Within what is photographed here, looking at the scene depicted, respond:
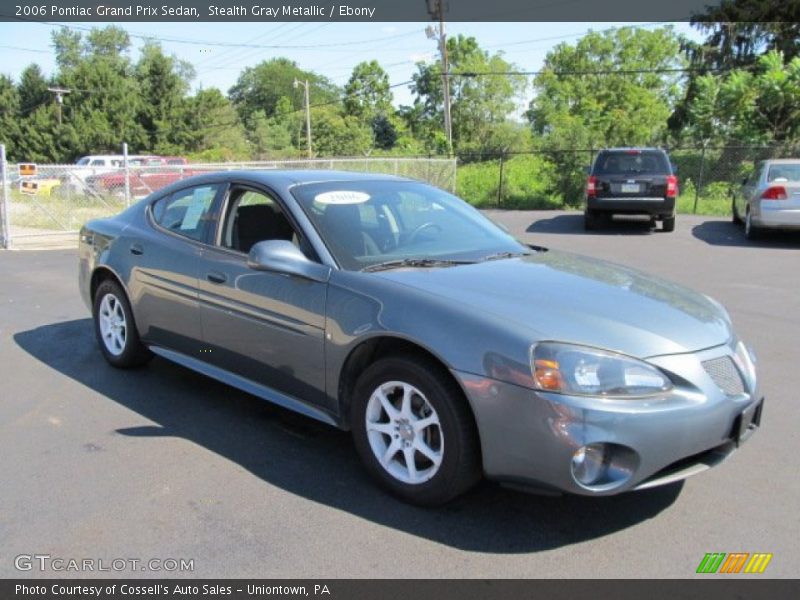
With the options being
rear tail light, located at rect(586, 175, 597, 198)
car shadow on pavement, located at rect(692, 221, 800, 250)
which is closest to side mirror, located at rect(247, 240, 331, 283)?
car shadow on pavement, located at rect(692, 221, 800, 250)

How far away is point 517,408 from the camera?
2.91 metres

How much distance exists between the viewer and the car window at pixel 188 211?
15.3 ft

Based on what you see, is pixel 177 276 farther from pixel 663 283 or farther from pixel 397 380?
pixel 663 283

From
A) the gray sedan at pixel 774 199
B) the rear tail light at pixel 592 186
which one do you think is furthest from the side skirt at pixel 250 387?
the rear tail light at pixel 592 186

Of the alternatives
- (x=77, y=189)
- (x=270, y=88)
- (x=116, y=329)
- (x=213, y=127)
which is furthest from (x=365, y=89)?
(x=116, y=329)

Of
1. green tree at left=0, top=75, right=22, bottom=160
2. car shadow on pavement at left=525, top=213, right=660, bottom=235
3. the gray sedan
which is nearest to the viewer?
the gray sedan

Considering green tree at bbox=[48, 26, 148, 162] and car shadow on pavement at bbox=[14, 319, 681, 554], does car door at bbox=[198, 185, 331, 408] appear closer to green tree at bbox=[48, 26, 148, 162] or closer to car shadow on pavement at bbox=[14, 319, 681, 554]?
car shadow on pavement at bbox=[14, 319, 681, 554]

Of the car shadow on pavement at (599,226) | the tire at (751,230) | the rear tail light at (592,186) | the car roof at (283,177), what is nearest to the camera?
the car roof at (283,177)

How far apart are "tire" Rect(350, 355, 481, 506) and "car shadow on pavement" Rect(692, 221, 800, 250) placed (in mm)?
11607

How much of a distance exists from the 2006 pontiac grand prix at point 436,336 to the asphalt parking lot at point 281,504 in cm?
29

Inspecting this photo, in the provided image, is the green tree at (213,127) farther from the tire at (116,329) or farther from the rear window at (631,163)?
the tire at (116,329)

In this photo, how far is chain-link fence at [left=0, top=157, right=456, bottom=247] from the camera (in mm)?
15430

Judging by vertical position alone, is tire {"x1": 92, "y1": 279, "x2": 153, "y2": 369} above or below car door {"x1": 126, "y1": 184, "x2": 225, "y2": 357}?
below

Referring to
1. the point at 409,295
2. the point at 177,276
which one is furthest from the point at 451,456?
the point at 177,276
